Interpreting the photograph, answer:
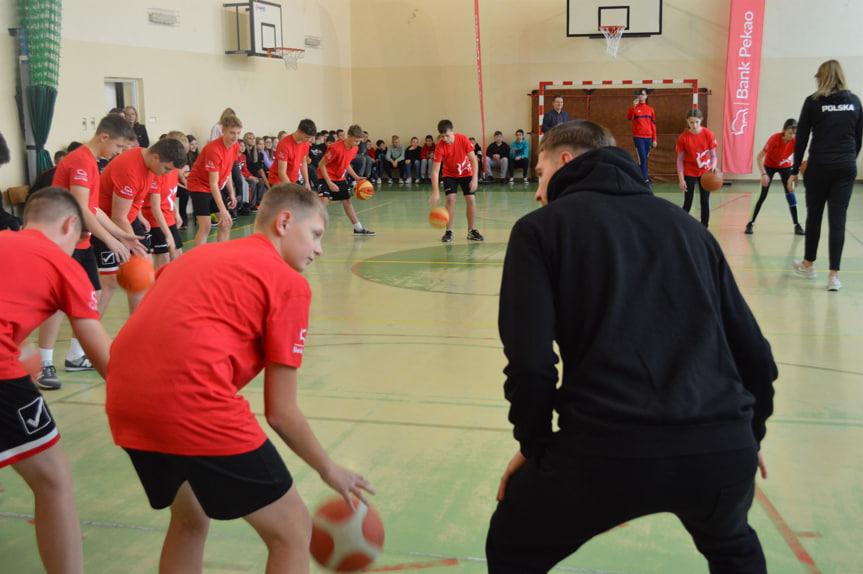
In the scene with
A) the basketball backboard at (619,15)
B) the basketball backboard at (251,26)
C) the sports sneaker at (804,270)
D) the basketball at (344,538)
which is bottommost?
the sports sneaker at (804,270)

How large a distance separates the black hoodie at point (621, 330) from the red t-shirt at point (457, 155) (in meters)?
10.0

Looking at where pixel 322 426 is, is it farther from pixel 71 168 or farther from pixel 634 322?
pixel 634 322

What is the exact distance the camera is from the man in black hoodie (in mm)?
1830

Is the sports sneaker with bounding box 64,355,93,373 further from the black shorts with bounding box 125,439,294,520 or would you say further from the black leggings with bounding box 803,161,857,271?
the black leggings with bounding box 803,161,857,271

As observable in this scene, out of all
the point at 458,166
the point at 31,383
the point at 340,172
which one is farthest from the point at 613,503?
the point at 340,172

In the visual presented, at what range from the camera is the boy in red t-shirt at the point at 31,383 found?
2.68 metres

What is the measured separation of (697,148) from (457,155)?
3614 millimetres

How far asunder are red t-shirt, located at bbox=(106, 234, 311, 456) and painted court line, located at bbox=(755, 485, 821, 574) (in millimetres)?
2338

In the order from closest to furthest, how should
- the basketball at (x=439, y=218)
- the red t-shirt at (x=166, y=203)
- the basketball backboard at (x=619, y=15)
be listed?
the red t-shirt at (x=166, y=203) < the basketball at (x=439, y=218) < the basketball backboard at (x=619, y=15)

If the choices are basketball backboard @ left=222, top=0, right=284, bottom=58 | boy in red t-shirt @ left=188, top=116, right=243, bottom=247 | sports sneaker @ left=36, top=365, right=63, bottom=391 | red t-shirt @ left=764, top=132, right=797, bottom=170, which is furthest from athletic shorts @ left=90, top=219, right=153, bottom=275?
basketball backboard @ left=222, top=0, right=284, bottom=58

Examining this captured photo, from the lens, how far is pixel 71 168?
5.61 metres

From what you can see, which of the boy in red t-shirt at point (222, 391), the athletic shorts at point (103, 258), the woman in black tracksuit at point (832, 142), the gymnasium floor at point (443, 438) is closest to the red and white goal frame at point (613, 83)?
the gymnasium floor at point (443, 438)

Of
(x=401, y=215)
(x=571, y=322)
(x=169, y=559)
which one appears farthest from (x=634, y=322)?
(x=401, y=215)

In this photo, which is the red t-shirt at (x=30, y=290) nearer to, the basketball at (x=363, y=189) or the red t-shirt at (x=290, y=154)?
the red t-shirt at (x=290, y=154)
